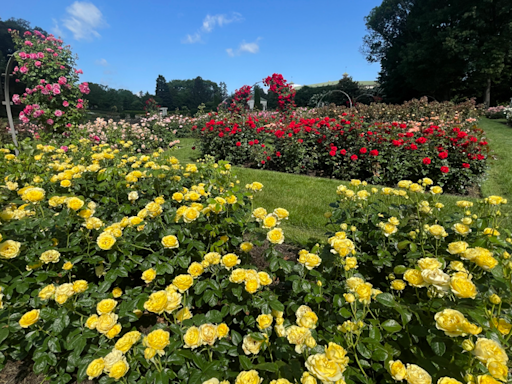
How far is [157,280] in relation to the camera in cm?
146

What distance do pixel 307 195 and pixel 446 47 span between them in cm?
1980

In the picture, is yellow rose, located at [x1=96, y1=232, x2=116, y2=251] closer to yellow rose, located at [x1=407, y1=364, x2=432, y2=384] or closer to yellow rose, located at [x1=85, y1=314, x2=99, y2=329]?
yellow rose, located at [x1=85, y1=314, x2=99, y2=329]

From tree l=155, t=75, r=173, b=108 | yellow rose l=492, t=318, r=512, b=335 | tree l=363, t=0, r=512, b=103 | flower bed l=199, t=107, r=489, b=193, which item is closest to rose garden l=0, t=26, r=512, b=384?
yellow rose l=492, t=318, r=512, b=335

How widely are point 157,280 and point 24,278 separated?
2.18ft

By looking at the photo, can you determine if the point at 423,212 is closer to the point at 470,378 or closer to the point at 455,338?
the point at 455,338

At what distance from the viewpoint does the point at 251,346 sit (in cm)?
103

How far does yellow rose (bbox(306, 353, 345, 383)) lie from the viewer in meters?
0.74

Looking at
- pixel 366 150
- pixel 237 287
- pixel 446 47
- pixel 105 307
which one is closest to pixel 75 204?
pixel 105 307

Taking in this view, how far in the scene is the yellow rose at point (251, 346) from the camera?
1.02 m

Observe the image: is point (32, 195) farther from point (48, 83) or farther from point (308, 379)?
point (48, 83)

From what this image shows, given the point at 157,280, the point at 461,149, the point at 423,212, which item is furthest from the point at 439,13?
the point at 157,280

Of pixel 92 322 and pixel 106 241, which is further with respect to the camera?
pixel 106 241

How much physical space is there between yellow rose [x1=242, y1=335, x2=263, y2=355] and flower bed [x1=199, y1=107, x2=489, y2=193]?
3.82m

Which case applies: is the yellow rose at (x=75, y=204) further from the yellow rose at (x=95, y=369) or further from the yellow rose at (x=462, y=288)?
the yellow rose at (x=462, y=288)
